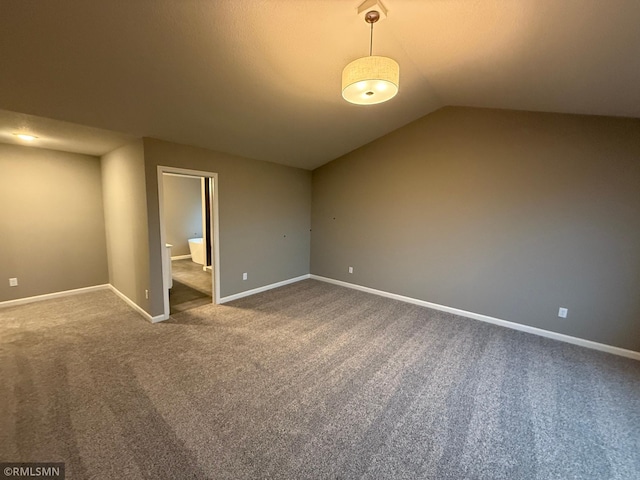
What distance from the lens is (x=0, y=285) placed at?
3.68 meters

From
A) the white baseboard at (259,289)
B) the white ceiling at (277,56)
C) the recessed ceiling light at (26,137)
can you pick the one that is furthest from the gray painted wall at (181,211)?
the white ceiling at (277,56)

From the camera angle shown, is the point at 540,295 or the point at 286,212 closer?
the point at 540,295

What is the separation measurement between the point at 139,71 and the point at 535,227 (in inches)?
175

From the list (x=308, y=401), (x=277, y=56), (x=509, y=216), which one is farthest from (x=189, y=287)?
(x=509, y=216)

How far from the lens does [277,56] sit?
2.24m

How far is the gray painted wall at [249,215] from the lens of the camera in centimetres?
334

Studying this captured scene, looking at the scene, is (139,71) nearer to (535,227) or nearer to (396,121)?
(396,121)

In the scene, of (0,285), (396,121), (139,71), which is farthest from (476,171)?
(0,285)

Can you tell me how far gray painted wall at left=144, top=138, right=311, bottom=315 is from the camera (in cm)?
334

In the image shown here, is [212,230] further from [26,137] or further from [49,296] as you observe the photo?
[49,296]

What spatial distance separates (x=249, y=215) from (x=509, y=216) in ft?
12.4

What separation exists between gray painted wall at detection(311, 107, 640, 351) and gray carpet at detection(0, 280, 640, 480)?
1.93 feet

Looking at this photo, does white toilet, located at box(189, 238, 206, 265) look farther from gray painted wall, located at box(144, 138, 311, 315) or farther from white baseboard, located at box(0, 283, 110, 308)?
gray painted wall, located at box(144, 138, 311, 315)

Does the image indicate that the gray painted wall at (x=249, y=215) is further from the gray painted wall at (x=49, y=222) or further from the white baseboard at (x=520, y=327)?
the gray painted wall at (x=49, y=222)
